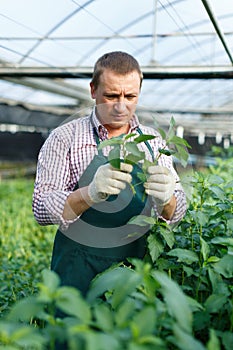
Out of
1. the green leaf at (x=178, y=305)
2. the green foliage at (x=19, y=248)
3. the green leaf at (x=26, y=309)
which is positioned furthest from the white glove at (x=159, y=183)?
the green foliage at (x=19, y=248)

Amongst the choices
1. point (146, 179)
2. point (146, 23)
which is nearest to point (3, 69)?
point (146, 23)

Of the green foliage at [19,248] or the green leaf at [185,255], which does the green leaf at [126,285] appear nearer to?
the green leaf at [185,255]

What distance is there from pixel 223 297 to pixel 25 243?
3.11 meters

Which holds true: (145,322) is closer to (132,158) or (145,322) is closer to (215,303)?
(215,303)

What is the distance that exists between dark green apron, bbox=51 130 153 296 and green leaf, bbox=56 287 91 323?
3.02 feet

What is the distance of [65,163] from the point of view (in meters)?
1.65

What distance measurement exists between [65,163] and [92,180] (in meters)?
0.13

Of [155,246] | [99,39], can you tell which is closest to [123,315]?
[155,246]

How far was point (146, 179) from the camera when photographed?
1.33 m

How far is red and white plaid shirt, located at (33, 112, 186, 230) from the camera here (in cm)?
155

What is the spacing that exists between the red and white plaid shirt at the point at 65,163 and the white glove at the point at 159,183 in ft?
0.61

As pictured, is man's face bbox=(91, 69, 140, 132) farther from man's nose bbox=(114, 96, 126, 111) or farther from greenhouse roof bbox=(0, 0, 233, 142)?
greenhouse roof bbox=(0, 0, 233, 142)

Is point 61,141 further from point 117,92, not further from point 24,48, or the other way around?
point 24,48

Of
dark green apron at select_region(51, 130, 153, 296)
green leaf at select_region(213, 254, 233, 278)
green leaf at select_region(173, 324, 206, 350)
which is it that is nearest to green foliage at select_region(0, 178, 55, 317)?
dark green apron at select_region(51, 130, 153, 296)
